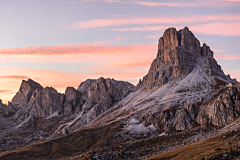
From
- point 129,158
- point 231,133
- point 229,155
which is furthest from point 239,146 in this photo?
point 129,158

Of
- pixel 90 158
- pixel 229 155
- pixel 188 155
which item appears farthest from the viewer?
pixel 90 158

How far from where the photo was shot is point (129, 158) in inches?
7761

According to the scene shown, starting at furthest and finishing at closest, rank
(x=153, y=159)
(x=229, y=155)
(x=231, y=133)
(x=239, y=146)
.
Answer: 1. (x=231, y=133)
2. (x=153, y=159)
3. (x=239, y=146)
4. (x=229, y=155)

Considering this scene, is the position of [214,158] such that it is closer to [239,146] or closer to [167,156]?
[239,146]

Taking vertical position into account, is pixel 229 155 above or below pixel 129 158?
above

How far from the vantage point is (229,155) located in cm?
9912

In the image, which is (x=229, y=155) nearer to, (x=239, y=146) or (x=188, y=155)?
(x=239, y=146)

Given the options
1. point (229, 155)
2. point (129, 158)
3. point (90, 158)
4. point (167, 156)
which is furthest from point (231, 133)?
point (90, 158)

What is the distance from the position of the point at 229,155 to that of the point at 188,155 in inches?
1483

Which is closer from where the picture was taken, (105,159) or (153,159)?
(153,159)

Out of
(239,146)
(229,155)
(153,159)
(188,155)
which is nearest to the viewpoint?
(229,155)

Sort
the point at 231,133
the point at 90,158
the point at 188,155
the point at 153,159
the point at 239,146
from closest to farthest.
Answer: the point at 239,146, the point at 188,155, the point at 153,159, the point at 231,133, the point at 90,158

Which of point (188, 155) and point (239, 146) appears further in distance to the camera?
point (188, 155)

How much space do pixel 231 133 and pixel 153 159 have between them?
2735 inches
